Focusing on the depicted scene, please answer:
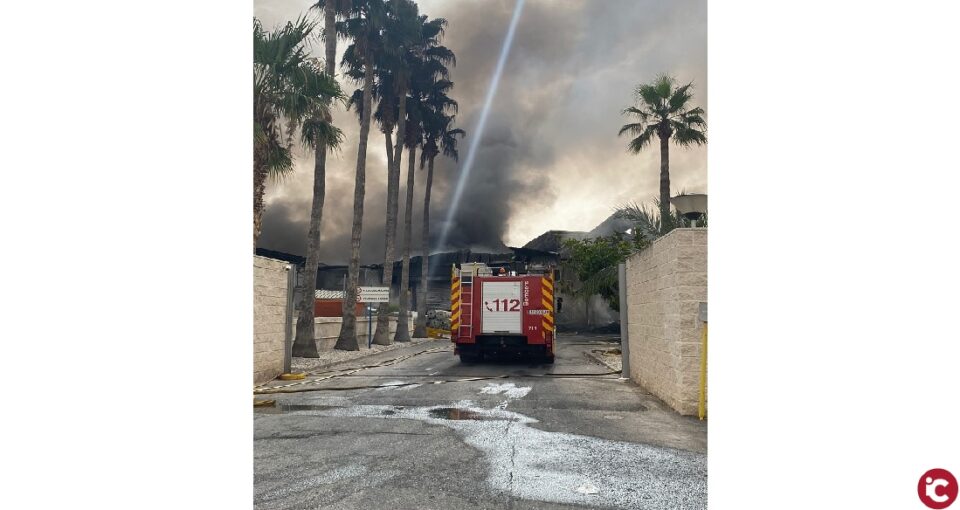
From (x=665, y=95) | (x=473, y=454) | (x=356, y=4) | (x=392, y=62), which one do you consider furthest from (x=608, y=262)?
(x=473, y=454)

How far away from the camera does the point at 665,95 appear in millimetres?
26562

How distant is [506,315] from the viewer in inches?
763

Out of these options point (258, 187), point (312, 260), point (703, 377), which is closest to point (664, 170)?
point (312, 260)

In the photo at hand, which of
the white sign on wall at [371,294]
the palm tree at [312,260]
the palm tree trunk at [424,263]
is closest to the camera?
the palm tree at [312,260]

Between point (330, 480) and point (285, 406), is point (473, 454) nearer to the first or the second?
point (330, 480)

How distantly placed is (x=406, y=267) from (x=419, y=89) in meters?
9.21

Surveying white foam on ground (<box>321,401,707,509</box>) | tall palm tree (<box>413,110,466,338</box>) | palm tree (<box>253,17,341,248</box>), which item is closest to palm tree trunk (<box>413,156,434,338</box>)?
tall palm tree (<box>413,110,466,338</box>)

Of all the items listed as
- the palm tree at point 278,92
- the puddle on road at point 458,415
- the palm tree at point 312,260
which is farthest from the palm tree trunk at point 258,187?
the puddle on road at point 458,415

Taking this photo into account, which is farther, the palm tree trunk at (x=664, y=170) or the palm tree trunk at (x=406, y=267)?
the palm tree trunk at (x=406, y=267)

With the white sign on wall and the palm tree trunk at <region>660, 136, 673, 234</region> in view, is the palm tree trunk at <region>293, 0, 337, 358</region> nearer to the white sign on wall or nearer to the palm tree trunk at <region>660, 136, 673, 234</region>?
the white sign on wall

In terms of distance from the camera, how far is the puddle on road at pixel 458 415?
28.0ft

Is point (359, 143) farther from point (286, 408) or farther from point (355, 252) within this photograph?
point (286, 408)

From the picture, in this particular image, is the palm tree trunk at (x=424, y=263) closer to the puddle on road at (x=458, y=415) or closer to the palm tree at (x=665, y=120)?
the palm tree at (x=665, y=120)
